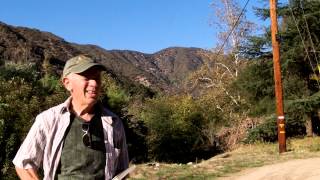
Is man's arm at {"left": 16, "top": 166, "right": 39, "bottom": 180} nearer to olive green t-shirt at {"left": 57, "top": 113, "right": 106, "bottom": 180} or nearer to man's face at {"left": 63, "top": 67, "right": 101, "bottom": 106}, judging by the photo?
olive green t-shirt at {"left": 57, "top": 113, "right": 106, "bottom": 180}

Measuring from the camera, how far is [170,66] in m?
192

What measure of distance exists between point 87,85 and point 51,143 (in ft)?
1.17

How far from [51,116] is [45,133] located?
95mm

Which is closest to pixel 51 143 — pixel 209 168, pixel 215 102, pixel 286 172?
pixel 286 172

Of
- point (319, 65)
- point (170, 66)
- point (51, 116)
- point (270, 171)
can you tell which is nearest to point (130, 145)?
point (319, 65)

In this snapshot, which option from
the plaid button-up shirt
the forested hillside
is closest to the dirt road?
the forested hillside

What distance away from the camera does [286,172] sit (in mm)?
15383

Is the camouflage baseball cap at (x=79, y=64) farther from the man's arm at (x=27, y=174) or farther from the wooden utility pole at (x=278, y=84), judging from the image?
the wooden utility pole at (x=278, y=84)

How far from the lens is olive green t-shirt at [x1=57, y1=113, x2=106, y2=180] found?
2.93m

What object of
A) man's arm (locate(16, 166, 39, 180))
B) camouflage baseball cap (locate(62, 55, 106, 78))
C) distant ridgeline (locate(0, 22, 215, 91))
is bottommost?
man's arm (locate(16, 166, 39, 180))

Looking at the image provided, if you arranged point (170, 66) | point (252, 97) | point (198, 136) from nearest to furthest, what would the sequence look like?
point (252, 97) → point (198, 136) → point (170, 66)

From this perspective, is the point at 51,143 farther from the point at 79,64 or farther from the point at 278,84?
the point at 278,84

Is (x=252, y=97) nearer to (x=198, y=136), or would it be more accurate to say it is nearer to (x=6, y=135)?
(x=198, y=136)

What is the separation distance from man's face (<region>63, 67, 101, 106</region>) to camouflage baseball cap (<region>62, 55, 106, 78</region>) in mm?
26
